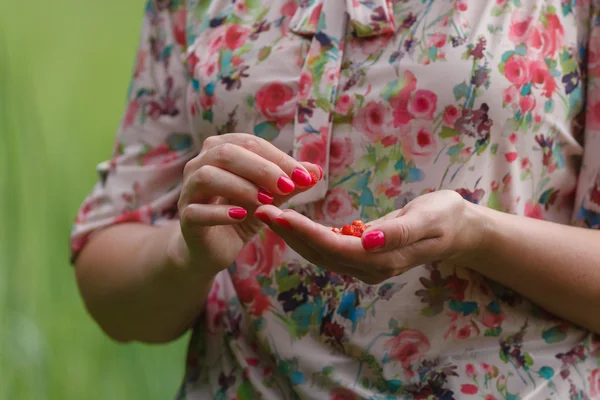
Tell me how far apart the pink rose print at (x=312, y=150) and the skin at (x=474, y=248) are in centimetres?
13

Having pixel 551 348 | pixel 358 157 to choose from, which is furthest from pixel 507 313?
pixel 358 157

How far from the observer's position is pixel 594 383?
0.70 meters

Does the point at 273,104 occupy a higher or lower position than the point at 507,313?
higher

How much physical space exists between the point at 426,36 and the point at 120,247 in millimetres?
422

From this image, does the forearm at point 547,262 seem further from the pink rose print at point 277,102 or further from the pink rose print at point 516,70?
the pink rose print at point 277,102

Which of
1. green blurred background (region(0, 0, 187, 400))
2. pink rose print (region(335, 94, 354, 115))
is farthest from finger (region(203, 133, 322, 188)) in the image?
green blurred background (region(0, 0, 187, 400))

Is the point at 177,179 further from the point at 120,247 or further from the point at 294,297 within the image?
the point at 294,297

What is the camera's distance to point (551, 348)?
704 mm

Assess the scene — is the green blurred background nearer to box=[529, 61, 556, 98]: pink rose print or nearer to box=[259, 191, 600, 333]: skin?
box=[259, 191, 600, 333]: skin

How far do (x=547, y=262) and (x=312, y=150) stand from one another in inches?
9.8

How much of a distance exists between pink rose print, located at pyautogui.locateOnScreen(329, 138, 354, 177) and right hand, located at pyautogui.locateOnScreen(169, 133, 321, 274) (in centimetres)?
10

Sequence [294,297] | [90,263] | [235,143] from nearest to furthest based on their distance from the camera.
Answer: [235,143] → [294,297] → [90,263]

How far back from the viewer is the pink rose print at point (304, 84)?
28.0 inches

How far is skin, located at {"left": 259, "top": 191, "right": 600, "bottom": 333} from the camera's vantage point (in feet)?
1.81
